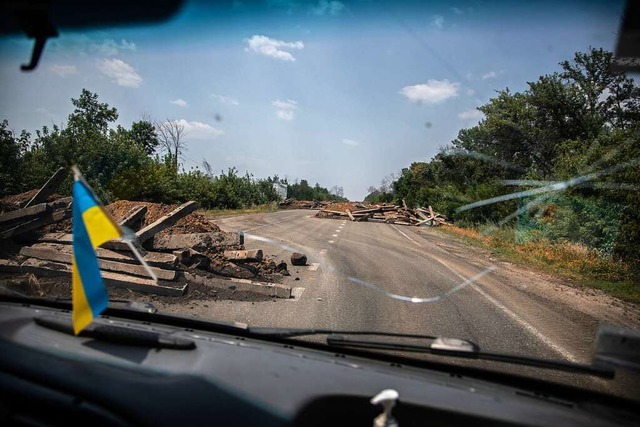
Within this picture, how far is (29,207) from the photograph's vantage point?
632cm

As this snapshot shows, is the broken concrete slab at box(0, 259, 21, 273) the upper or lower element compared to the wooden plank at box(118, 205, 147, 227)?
lower

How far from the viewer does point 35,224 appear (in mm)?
6527

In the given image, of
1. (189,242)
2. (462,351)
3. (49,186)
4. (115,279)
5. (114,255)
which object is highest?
(49,186)

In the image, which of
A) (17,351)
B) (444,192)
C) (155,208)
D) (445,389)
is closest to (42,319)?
(17,351)

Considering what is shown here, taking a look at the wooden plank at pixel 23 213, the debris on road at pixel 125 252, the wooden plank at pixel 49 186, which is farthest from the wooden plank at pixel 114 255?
the wooden plank at pixel 49 186

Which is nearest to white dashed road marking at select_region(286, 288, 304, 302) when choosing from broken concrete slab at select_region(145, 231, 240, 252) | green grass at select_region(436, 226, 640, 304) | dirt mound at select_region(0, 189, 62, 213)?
broken concrete slab at select_region(145, 231, 240, 252)

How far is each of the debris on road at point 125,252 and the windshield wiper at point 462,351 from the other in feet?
14.7

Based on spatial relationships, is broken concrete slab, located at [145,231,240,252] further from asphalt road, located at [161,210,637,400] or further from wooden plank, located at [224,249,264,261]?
asphalt road, located at [161,210,637,400]

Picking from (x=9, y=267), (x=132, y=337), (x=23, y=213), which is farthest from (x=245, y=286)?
(x=132, y=337)

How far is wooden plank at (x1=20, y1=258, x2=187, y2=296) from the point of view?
5.73 m

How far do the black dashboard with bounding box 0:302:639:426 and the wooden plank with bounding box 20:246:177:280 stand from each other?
4.27m

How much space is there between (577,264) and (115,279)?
1387cm

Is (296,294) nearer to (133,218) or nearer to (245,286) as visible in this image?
(245,286)

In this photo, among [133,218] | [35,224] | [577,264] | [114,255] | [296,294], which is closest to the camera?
[114,255]
